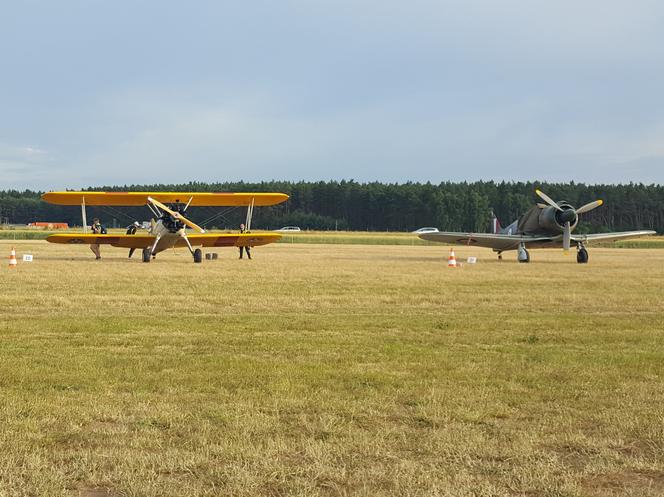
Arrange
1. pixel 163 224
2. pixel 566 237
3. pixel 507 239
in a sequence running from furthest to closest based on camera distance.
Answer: pixel 507 239 < pixel 566 237 < pixel 163 224

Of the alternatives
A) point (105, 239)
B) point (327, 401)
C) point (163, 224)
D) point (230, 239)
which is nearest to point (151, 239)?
point (163, 224)

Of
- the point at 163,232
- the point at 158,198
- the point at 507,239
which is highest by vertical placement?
the point at 158,198

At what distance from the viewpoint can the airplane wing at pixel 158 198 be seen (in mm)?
26484

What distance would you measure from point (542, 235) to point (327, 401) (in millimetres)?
26161

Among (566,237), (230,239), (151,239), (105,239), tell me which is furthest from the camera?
(566,237)

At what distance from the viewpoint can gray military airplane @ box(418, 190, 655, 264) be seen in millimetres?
28812

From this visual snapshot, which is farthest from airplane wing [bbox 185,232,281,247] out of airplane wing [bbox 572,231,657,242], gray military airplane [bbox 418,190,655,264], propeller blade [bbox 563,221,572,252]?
airplane wing [bbox 572,231,657,242]

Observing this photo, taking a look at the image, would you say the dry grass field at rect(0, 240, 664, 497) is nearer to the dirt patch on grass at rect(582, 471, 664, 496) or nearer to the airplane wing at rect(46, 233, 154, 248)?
the dirt patch on grass at rect(582, 471, 664, 496)

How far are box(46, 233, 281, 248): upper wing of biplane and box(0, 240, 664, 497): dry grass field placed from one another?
1369 cm

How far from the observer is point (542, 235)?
2994 centimetres

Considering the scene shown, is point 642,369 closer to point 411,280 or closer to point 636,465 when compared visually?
point 636,465

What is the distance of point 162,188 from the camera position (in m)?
148

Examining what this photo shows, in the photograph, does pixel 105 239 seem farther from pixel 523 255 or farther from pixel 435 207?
pixel 435 207

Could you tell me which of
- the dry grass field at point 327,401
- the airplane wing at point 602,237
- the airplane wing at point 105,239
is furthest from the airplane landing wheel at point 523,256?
the dry grass field at point 327,401
